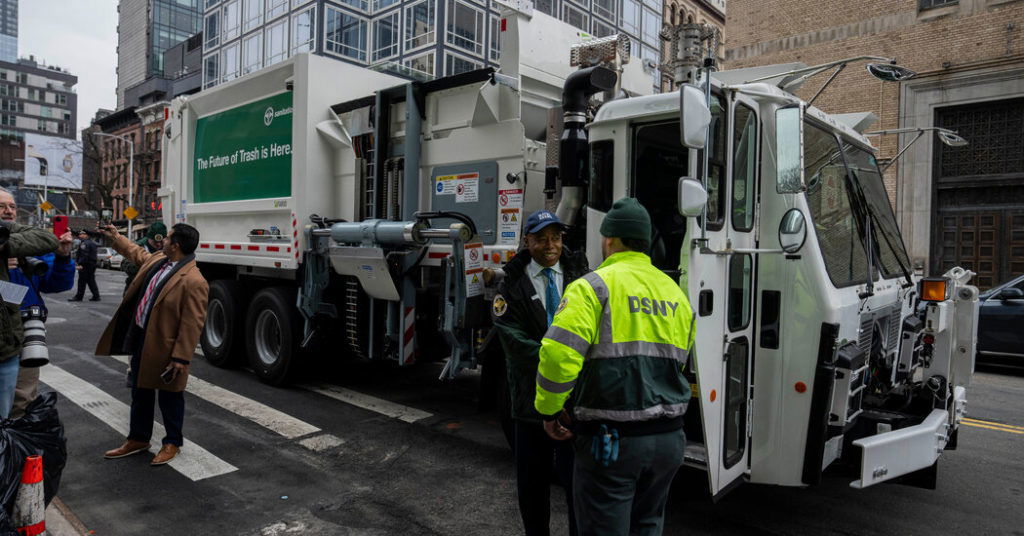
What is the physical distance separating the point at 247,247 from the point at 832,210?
5.81 m

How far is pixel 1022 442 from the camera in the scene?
5.60 metres

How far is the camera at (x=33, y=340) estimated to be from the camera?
140 inches

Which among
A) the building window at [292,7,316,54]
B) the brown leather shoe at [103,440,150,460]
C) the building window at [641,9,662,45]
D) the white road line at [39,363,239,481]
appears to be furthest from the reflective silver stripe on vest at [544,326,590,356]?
the building window at [641,9,662,45]

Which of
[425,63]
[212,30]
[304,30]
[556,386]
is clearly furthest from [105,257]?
[556,386]

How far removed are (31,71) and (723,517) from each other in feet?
495

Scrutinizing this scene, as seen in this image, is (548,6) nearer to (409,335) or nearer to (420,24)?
(420,24)

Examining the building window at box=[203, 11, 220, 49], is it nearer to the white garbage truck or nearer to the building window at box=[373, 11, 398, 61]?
the building window at box=[373, 11, 398, 61]

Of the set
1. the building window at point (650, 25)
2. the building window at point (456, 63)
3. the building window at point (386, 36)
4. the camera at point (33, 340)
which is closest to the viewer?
the camera at point (33, 340)

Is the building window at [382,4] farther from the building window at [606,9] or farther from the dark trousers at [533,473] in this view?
the dark trousers at [533,473]

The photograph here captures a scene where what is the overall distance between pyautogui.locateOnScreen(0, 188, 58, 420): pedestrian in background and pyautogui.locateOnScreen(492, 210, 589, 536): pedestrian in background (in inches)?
99.0

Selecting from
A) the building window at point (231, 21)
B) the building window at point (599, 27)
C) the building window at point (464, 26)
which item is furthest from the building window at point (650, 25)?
the building window at point (231, 21)

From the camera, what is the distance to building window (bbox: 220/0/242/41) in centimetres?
4191

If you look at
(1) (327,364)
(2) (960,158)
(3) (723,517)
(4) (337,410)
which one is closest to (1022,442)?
(3) (723,517)

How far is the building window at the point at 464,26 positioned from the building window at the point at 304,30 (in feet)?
25.6
